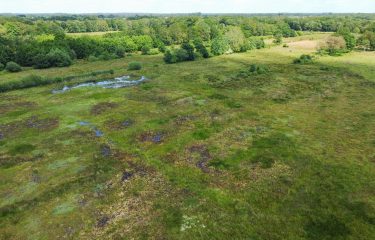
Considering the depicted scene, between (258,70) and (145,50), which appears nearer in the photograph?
(258,70)

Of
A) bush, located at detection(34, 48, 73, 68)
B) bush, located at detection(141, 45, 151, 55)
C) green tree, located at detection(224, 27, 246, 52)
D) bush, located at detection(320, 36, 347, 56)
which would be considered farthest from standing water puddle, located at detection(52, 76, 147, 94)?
bush, located at detection(320, 36, 347, 56)

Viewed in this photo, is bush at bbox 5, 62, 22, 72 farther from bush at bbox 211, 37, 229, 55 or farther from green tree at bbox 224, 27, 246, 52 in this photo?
green tree at bbox 224, 27, 246, 52

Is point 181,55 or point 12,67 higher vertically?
point 12,67

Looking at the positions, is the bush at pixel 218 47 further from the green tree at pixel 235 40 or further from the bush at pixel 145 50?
the bush at pixel 145 50

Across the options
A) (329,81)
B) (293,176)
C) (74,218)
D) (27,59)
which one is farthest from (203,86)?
(27,59)

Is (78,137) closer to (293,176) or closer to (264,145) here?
(264,145)

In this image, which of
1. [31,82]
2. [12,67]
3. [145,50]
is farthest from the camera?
[145,50]

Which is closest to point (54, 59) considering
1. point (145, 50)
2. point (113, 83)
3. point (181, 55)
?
point (113, 83)

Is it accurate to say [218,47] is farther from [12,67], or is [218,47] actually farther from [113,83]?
[12,67]

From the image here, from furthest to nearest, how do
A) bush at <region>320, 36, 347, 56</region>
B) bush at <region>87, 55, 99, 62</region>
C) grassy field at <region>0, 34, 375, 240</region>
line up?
bush at <region>320, 36, 347, 56</region>
bush at <region>87, 55, 99, 62</region>
grassy field at <region>0, 34, 375, 240</region>

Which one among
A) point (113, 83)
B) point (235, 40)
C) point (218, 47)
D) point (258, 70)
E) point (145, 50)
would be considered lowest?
point (145, 50)
